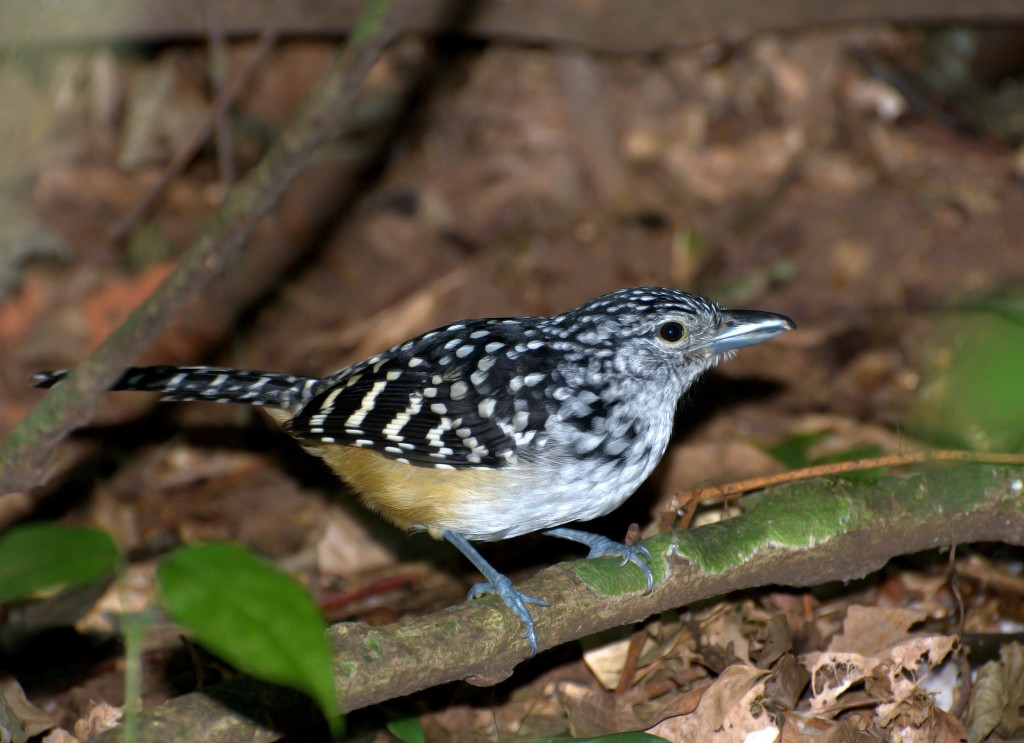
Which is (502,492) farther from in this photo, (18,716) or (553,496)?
(18,716)

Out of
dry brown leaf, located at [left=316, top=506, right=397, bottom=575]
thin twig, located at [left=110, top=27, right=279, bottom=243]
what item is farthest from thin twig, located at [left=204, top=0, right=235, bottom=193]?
dry brown leaf, located at [left=316, top=506, right=397, bottom=575]

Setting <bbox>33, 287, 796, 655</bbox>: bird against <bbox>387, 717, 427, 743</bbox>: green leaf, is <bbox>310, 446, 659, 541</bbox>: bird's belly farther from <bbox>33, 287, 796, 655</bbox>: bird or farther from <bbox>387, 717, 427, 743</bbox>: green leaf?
<bbox>387, 717, 427, 743</bbox>: green leaf

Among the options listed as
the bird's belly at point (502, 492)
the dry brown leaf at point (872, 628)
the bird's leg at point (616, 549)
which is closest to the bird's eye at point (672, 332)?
the bird's belly at point (502, 492)

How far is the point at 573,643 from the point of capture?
411cm

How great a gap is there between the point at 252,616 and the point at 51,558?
0.40 metres

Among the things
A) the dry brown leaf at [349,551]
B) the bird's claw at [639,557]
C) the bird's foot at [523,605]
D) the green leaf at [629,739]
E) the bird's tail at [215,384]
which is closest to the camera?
the green leaf at [629,739]

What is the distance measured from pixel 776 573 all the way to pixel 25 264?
4.91 metres

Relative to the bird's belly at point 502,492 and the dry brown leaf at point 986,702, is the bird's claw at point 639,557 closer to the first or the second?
the bird's belly at point 502,492

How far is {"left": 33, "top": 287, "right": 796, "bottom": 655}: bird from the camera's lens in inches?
146

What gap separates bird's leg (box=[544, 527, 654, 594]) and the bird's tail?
1256mm

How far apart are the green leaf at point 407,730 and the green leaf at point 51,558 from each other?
1863mm

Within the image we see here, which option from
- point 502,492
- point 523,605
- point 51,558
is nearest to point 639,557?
point 523,605

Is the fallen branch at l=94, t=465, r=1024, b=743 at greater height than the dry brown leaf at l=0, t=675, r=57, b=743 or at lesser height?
greater

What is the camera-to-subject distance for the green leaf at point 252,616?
5.64ft
